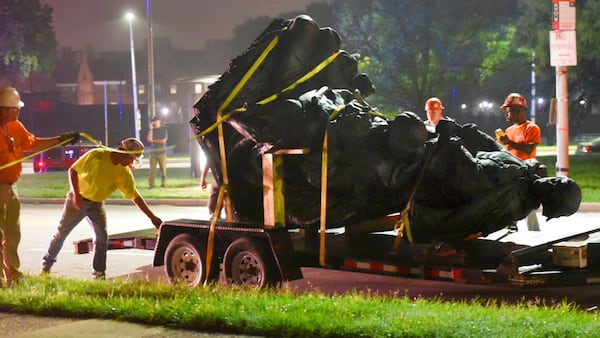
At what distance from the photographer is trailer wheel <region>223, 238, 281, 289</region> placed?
8.39m

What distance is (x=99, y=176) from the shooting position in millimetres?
9672

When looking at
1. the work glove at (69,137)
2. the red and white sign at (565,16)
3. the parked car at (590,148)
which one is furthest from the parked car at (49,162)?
the work glove at (69,137)

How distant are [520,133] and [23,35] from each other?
49.1 meters

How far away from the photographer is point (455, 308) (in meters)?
7.14

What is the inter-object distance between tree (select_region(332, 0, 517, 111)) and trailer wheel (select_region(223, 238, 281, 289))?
3338 centimetres

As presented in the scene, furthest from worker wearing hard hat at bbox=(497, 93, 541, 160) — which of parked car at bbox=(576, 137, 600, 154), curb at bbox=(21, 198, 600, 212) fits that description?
parked car at bbox=(576, 137, 600, 154)

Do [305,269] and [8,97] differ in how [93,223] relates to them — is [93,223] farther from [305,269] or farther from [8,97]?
[305,269]

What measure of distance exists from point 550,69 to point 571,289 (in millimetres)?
27054

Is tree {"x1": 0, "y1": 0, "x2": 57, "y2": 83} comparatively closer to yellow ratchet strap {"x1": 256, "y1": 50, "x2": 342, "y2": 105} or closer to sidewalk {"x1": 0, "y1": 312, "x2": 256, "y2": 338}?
yellow ratchet strap {"x1": 256, "y1": 50, "x2": 342, "y2": 105}

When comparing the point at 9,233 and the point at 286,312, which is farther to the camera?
the point at 9,233

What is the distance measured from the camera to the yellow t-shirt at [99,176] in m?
9.66

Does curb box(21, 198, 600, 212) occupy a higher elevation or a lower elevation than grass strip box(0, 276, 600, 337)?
higher

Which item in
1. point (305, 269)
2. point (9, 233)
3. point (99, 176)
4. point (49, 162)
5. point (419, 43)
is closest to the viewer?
point (9, 233)

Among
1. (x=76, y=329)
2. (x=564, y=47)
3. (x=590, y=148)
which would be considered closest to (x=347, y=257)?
(x=76, y=329)
